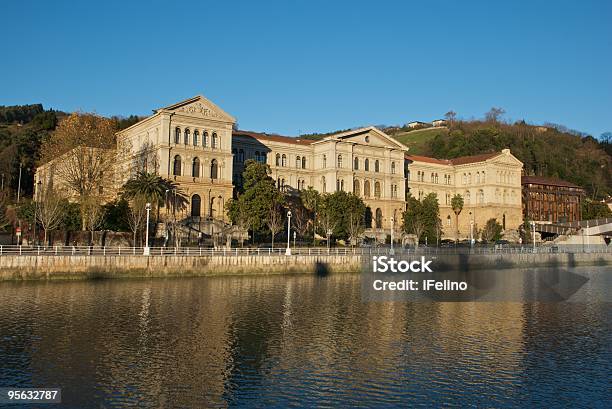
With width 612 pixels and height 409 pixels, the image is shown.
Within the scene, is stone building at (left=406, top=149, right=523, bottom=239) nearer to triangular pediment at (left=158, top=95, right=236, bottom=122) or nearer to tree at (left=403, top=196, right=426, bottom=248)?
tree at (left=403, top=196, right=426, bottom=248)

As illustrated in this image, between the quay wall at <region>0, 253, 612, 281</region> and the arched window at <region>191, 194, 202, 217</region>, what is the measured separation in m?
24.2

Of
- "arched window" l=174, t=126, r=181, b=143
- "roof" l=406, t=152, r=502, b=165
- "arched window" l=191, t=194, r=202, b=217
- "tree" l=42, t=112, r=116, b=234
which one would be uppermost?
"roof" l=406, t=152, r=502, b=165

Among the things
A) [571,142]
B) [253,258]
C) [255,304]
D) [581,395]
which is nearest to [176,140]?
[253,258]

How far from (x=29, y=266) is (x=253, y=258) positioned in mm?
18024

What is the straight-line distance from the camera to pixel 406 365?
2264 centimetres

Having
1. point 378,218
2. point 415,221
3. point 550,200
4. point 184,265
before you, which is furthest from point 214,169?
point 550,200

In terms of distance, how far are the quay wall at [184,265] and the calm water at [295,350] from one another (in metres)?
3.95

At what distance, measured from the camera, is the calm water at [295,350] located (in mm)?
19047

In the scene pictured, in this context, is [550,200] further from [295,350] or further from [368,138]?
[295,350]

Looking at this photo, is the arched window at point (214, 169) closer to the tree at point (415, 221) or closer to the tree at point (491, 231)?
the tree at point (415, 221)

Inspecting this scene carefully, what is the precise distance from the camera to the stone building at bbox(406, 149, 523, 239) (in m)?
110

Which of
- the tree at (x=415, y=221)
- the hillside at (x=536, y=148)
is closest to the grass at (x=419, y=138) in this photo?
the hillside at (x=536, y=148)

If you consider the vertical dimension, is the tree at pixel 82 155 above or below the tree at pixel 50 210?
above

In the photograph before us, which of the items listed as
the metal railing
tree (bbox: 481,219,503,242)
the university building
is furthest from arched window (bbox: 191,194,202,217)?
tree (bbox: 481,219,503,242)
